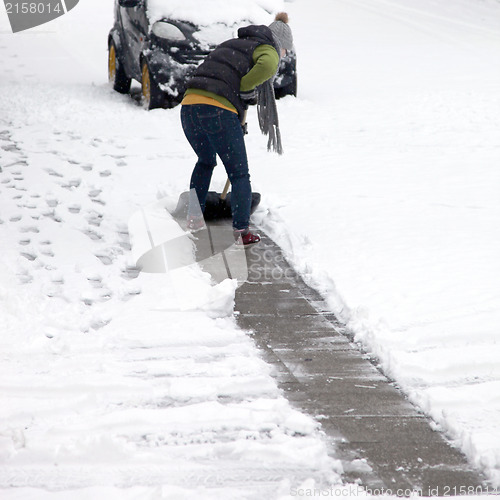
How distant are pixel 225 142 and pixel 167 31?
13.1 feet

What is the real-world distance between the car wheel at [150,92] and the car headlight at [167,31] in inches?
15.7

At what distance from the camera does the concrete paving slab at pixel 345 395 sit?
101 inches

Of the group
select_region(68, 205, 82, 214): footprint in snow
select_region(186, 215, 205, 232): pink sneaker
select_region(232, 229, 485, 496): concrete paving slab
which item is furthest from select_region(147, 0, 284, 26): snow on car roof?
select_region(232, 229, 485, 496): concrete paving slab

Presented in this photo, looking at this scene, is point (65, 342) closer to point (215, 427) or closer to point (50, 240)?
point (215, 427)

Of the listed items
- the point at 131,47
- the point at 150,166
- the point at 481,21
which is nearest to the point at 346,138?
the point at 150,166

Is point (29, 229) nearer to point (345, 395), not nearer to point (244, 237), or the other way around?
point (244, 237)


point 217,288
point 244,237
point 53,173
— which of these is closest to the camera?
point 217,288

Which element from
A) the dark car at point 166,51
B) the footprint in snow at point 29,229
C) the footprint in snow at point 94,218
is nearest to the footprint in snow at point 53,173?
the footprint in snow at point 94,218

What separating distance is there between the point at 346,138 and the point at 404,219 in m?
2.43

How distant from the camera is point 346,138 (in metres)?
7.78

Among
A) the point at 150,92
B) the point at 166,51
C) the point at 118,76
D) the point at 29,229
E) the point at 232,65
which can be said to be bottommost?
the point at 118,76

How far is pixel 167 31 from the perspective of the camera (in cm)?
806

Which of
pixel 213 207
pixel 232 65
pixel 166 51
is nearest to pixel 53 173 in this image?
pixel 213 207

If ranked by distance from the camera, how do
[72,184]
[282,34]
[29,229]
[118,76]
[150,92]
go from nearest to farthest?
[282,34], [29,229], [72,184], [150,92], [118,76]
